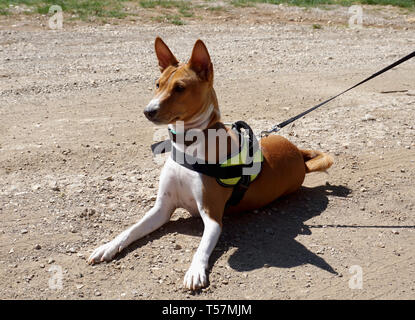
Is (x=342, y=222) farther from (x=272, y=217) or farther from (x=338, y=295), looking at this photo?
(x=338, y=295)

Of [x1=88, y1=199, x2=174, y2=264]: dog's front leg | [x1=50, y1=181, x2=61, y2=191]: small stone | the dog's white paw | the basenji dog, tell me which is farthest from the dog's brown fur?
[x1=50, y1=181, x2=61, y2=191]: small stone

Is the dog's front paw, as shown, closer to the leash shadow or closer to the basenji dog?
the basenji dog

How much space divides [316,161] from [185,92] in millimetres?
1963

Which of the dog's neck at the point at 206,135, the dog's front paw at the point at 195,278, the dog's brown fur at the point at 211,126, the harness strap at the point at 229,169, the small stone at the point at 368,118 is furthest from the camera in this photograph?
the small stone at the point at 368,118

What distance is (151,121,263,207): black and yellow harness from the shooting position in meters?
4.24

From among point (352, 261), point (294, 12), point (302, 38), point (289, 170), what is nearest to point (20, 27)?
point (302, 38)

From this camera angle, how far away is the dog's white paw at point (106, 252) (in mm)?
4160

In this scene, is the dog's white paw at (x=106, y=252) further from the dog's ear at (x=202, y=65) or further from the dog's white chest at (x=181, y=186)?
the dog's ear at (x=202, y=65)

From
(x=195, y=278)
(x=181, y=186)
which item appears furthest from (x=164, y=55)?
(x=195, y=278)

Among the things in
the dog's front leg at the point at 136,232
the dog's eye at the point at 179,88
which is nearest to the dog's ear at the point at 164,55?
the dog's eye at the point at 179,88

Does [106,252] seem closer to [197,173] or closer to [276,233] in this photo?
[197,173]

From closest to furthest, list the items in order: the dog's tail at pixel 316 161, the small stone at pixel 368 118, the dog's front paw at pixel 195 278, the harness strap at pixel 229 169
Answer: the dog's front paw at pixel 195 278
the harness strap at pixel 229 169
the dog's tail at pixel 316 161
the small stone at pixel 368 118

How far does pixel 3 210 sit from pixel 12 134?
75.4 inches

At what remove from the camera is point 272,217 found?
481 centimetres
